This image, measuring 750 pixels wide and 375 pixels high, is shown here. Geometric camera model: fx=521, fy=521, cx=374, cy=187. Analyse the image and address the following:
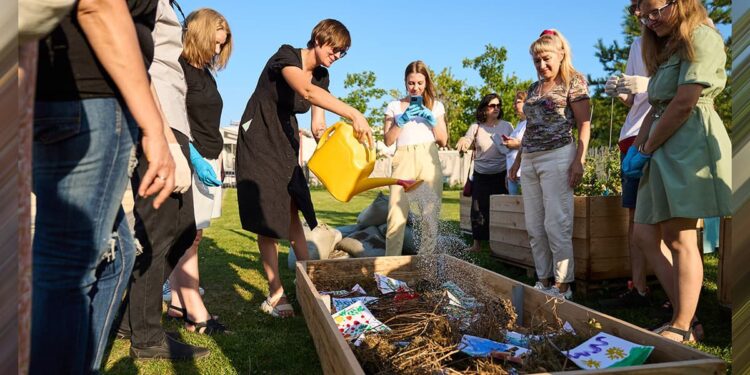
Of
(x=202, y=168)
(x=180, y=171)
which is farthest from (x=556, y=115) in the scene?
(x=180, y=171)

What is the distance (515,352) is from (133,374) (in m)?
1.68

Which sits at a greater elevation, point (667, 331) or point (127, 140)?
point (127, 140)

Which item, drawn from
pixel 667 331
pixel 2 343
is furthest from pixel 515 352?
pixel 2 343

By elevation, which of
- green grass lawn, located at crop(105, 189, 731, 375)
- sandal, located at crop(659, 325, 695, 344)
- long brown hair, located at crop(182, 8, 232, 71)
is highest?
long brown hair, located at crop(182, 8, 232, 71)

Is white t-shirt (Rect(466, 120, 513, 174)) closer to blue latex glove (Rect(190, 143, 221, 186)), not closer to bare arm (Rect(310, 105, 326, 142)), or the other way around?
bare arm (Rect(310, 105, 326, 142))

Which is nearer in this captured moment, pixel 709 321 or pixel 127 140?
pixel 127 140

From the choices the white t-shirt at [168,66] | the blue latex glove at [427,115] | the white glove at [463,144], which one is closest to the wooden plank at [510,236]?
the white glove at [463,144]

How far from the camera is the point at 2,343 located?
0.71 metres

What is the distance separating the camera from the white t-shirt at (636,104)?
348 centimetres

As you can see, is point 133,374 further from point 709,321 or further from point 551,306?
point 709,321

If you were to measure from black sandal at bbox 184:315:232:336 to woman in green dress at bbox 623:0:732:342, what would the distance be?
7.72 ft

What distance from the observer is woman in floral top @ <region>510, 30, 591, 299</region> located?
3570 millimetres

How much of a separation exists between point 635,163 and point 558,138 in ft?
2.74

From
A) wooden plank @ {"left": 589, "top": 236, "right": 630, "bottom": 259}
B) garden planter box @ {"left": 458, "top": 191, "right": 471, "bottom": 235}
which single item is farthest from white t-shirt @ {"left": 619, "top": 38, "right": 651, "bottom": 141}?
garden planter box @ {"left": 458, "top": 191, "right": 471, "bottom": 235}
